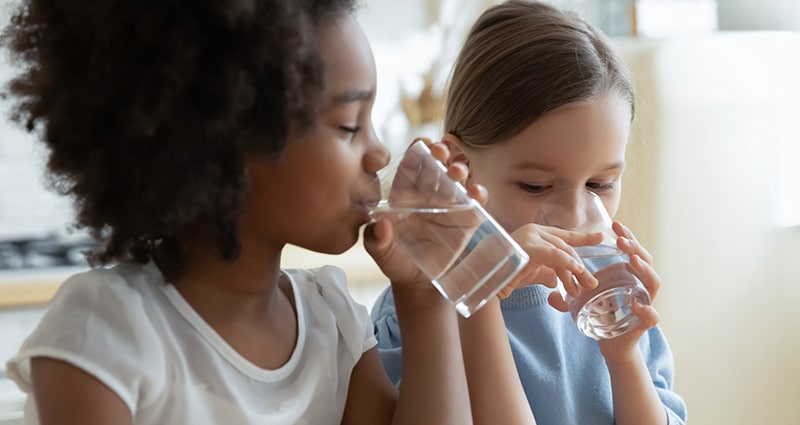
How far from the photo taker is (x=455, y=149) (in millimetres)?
1313

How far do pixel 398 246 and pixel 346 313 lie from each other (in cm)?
15

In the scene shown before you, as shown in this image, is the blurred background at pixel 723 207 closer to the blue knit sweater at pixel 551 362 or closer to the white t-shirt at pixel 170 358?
the blue knit sweater at pixel 551 362

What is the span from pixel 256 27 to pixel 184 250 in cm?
24

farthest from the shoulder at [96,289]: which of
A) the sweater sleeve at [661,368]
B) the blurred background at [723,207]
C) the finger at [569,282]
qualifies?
the blurred background at [723,207]

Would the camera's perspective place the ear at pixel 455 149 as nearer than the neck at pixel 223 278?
No

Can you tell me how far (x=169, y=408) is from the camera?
920mm

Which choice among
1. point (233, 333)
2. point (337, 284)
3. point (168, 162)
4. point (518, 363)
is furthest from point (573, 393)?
point (168, 162)

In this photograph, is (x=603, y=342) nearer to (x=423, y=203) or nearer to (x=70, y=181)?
(x=423, y=203)

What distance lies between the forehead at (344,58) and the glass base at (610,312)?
390 mm

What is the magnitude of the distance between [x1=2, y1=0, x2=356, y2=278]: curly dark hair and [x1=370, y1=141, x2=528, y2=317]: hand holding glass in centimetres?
14

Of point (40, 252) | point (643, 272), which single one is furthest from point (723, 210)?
point (40, 252)

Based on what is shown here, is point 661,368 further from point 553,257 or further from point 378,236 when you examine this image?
point 378,236

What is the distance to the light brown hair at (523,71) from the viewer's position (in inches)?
48.6

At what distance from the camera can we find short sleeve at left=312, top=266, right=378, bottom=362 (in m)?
1.09
